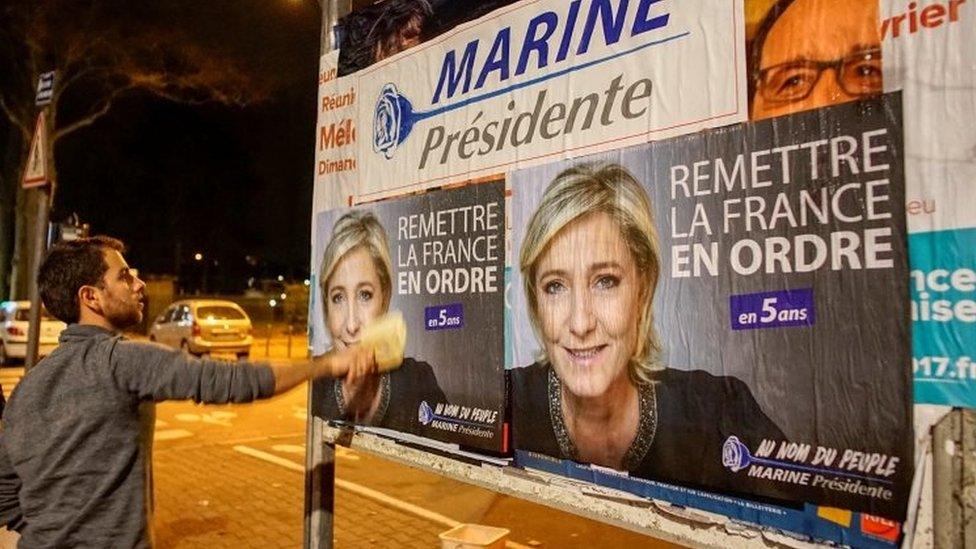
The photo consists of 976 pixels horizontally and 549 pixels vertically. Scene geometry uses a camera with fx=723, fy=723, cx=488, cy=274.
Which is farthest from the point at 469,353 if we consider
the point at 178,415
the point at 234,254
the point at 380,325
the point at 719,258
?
the point at 234,254

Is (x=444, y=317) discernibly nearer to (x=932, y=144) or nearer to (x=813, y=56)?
(x=813, y=56)

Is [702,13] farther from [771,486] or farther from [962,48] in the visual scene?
[771,486]

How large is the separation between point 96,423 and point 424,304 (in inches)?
54.2

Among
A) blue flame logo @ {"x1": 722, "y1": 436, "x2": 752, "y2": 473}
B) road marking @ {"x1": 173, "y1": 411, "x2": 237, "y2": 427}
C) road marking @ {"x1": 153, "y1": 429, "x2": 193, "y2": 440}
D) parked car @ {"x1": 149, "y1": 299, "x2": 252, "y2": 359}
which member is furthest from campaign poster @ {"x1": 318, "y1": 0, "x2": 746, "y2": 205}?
parked car @ {"x1": 149, "y1": 299, "x2": 252, "y2": 359}

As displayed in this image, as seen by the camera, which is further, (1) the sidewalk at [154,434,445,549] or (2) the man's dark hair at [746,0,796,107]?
(1) the sidewalk at [154,434,445,549]

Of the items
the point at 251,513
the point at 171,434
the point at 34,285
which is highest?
the point at 34,285

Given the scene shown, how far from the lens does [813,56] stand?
204 centimetres

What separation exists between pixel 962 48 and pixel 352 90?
2.83m

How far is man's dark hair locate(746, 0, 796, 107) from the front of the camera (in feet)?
6.99

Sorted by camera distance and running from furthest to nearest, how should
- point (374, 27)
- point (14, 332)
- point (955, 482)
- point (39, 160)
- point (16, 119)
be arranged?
point (16, 119) < point (14, 332) < point (39, 160) < point (374, 27) < point (955, 482)

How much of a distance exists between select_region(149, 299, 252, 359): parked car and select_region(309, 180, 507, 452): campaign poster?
57.3 feet

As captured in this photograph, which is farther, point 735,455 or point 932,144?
point 735,455

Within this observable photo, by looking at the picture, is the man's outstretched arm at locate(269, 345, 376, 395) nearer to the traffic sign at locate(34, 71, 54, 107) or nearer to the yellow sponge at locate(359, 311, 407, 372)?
the yellow sponge at locate(359, 311, 407, 372)

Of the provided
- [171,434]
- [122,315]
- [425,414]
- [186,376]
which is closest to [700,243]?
[425,414]
